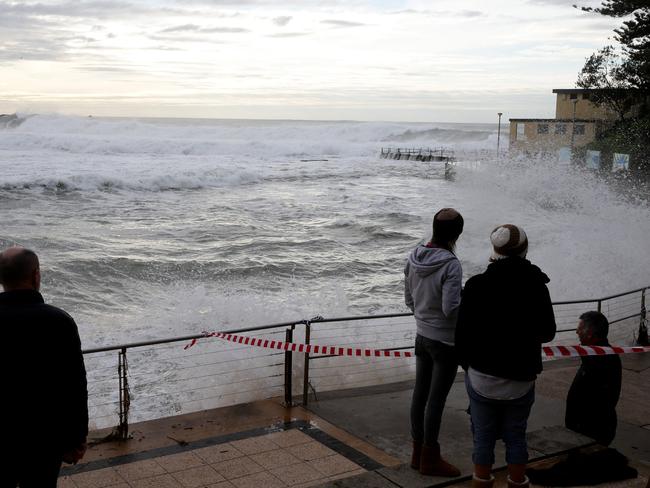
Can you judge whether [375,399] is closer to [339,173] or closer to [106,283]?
[106,283]

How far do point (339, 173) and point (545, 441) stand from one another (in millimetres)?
50262

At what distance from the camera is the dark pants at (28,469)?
Result: 3.15m

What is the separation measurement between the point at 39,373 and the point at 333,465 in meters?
2.58

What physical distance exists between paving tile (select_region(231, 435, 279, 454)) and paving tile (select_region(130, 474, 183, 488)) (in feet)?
2.15

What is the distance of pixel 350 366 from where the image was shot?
29.0ft

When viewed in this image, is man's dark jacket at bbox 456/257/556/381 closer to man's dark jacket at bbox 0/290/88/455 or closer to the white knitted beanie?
the white knitted beanie

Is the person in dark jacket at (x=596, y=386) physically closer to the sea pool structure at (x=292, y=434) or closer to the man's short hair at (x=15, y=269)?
the sea pool structure at (x=292, y=434)

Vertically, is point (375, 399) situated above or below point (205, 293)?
above

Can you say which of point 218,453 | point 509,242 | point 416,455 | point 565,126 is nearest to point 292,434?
point 218,453

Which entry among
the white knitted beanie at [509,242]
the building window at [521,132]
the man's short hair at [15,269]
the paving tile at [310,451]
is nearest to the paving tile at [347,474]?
the paving tile at [310,451]

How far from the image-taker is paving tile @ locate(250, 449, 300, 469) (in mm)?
5109

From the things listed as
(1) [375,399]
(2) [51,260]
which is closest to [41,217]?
(2) [51,260]

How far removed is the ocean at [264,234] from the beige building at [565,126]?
11980 mm

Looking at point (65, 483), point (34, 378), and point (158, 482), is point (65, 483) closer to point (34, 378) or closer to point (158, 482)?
point (158, 482)
